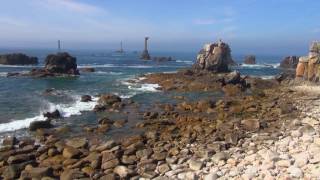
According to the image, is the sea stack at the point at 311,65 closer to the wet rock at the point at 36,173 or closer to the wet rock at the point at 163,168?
the wet rock at the point at 163,168

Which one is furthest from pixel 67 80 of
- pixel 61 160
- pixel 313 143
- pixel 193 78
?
pixel 313 143

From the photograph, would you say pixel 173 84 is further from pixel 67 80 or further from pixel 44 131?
pixel 44 131

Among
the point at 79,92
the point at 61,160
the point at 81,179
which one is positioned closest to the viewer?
the point at 81,179

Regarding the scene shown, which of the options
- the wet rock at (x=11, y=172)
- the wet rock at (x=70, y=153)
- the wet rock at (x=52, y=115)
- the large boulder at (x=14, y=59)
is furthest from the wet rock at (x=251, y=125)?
the large boulder at (x=14, y=59)

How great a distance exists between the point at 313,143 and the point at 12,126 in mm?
18464

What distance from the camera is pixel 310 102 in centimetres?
3167

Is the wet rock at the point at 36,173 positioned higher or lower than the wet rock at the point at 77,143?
lower

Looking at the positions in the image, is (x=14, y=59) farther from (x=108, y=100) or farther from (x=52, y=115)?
(x=52, y=115)

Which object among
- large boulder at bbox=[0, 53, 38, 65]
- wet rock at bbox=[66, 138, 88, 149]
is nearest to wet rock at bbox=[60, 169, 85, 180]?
wet rock at bbox=[66, 138, 88, 149]

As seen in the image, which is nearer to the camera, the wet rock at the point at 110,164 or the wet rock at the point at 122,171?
the wet rock at the point at 122,171

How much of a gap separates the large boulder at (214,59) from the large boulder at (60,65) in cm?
1937

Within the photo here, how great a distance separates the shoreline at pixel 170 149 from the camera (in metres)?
15.7

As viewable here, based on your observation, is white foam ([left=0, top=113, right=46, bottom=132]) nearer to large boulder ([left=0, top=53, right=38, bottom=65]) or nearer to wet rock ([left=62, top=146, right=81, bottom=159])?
wet rock ([left=62, top=146, right=81, bottom=159])

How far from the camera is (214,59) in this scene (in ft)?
212
